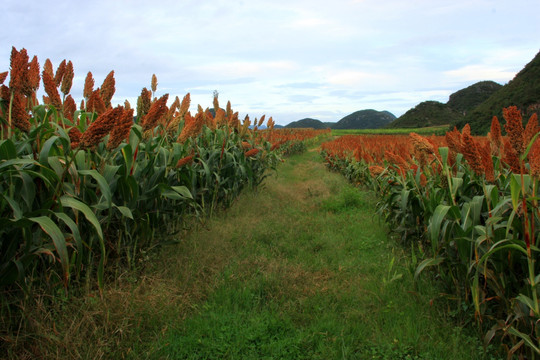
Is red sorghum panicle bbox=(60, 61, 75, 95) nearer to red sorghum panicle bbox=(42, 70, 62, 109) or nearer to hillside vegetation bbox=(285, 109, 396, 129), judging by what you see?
red sorghum panicle bbox=(42, 70, 62, 109)

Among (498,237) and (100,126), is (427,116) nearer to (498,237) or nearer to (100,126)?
(498,237)

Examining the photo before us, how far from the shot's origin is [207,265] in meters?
3.20

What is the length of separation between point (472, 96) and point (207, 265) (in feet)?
249

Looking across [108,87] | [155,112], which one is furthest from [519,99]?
[155,112]

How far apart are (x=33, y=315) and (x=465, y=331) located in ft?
8.80

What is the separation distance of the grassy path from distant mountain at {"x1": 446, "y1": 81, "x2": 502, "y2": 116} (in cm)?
6799

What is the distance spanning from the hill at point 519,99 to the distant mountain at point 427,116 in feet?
62.7

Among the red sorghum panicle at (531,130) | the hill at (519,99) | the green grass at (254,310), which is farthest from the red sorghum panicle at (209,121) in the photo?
the hill at (519,99)

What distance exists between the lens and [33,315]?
6.42 feet

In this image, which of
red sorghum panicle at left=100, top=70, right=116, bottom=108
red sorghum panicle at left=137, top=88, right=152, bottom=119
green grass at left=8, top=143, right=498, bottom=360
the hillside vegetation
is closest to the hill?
green grass at left=8, top=143, right=498, bottom=360

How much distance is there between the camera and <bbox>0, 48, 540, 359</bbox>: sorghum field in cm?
186

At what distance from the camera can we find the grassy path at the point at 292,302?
214cm

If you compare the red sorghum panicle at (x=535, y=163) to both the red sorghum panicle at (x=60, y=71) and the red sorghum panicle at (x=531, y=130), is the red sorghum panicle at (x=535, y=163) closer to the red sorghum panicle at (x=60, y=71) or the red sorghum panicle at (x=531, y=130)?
the red sorghum panicle at (x=531, y=130)

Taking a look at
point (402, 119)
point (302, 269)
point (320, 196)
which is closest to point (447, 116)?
point (402, 119)
